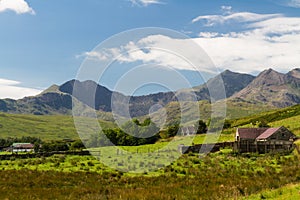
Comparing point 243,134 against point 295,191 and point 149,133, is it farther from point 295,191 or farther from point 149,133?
point 295,191

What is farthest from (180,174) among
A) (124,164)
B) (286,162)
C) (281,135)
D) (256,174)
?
(281,135)

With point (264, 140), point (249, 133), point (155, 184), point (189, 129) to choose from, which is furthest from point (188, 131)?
point (155, 184)

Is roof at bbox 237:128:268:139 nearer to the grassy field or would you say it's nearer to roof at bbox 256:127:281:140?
roof at bbox 256:127:281:140

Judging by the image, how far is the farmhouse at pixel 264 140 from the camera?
1996 inches

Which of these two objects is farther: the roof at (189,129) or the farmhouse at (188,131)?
the roof at (189,129)

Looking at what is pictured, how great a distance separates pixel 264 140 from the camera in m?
62.3

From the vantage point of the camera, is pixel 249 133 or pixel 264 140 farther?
pixel 249 133

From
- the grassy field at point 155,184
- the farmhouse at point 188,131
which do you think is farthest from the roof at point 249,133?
the farmhouse at point 188,131

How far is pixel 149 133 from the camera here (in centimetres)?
8131

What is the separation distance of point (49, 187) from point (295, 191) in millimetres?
16867

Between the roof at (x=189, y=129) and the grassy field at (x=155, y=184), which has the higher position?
the roof at (x=189, y=129)

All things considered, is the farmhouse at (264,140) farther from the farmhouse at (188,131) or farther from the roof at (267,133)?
the farmhouse at (188,131)

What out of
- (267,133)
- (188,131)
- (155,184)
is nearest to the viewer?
(155,184)

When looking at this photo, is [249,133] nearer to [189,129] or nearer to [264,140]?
[264,140]
